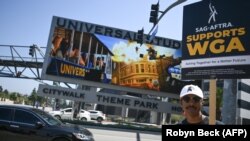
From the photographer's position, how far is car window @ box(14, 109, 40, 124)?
10.5 metres

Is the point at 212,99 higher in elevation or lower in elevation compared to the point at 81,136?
higher

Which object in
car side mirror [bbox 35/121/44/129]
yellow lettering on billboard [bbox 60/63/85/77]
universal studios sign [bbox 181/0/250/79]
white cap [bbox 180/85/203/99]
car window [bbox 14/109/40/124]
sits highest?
yellow lettering on billboard [bbox 60/63/85/77]

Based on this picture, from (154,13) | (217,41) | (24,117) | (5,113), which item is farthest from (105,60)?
(217,41)

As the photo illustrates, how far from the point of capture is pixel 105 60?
33281 millimetres

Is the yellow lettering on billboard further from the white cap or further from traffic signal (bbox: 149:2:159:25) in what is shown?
the white cap

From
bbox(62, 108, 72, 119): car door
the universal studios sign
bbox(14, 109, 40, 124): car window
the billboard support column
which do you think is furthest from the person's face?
bbox(62, 108, 72, 119): car door

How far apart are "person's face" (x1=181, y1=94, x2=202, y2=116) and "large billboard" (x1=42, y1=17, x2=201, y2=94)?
97.2 ft

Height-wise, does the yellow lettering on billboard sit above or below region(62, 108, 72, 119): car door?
above

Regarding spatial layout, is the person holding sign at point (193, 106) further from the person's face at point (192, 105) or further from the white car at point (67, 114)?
the white car at point (67, 114)

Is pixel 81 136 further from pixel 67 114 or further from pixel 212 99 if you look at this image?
pixel 67 114

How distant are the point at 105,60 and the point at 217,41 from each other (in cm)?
2803

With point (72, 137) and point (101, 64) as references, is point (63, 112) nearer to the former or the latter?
point (101, 64)

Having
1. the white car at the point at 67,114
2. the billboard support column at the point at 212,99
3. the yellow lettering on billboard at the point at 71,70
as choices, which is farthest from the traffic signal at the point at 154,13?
the white car at the point at 67,114

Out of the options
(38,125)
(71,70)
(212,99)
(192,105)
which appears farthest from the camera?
(71,70)
